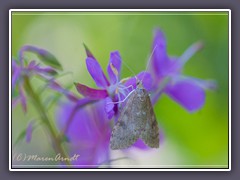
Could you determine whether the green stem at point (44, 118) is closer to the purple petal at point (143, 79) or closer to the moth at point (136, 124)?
the moth at point (136, 124)

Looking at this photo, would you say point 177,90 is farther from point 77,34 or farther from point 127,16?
point 77,34

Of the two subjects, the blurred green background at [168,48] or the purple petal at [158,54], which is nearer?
Answer: the purple petal at [158,54]

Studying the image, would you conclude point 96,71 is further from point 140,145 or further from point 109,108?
point 140,145

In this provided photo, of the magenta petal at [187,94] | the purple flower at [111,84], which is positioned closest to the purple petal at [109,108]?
the purple flower at [111,84]

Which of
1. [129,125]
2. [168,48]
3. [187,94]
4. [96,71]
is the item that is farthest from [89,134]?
[168,48]

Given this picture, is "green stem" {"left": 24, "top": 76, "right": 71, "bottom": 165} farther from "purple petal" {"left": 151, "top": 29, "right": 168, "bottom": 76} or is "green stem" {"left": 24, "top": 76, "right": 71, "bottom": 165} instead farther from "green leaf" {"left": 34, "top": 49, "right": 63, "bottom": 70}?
"purple petal" {"left": 151, "top": 29, "right": 168, "bottom": 76}

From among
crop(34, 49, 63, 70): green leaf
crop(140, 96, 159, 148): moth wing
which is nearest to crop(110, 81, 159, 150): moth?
crop(140, 96, 159, 148): moth wing
